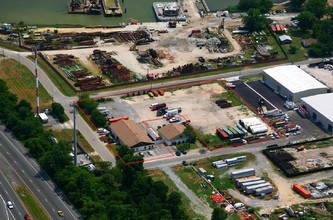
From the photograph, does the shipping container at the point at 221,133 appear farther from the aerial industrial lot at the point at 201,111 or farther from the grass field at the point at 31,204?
the grass field at the point at 31,204

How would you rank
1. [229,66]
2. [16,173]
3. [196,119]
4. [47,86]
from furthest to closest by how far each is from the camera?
[229,66]
[47,86]
[196,119]
[16,173]

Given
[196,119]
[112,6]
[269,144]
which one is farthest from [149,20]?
[269,144]

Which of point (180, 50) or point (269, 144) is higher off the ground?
point (180, 50)

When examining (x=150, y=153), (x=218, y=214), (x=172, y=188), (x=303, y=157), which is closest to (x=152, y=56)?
(x=150, y=153)

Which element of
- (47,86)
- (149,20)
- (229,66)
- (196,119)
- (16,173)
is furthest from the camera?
(149,20)

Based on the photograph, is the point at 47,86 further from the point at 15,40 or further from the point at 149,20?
the point at 149,20

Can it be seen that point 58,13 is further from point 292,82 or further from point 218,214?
point 218,214

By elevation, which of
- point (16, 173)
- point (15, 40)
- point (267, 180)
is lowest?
point (267, 180)
